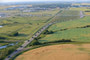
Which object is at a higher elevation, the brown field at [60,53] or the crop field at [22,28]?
the brown field at [60,53]

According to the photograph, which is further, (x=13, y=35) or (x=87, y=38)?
(x=13, y=35)

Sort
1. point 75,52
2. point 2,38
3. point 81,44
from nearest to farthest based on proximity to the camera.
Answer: point 75,52
point 81,44
point 2,38

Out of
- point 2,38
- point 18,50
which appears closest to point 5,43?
point 2,38

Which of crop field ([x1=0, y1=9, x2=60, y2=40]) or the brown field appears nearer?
the brown field

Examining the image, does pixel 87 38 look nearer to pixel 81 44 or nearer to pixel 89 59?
pixel 81 44

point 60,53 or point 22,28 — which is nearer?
point 60,53

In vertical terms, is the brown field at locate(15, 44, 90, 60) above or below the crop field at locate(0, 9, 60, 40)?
above

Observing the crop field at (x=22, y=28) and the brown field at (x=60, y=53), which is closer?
the brown field at (x=60, y=53)

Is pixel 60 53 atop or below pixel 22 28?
atop
